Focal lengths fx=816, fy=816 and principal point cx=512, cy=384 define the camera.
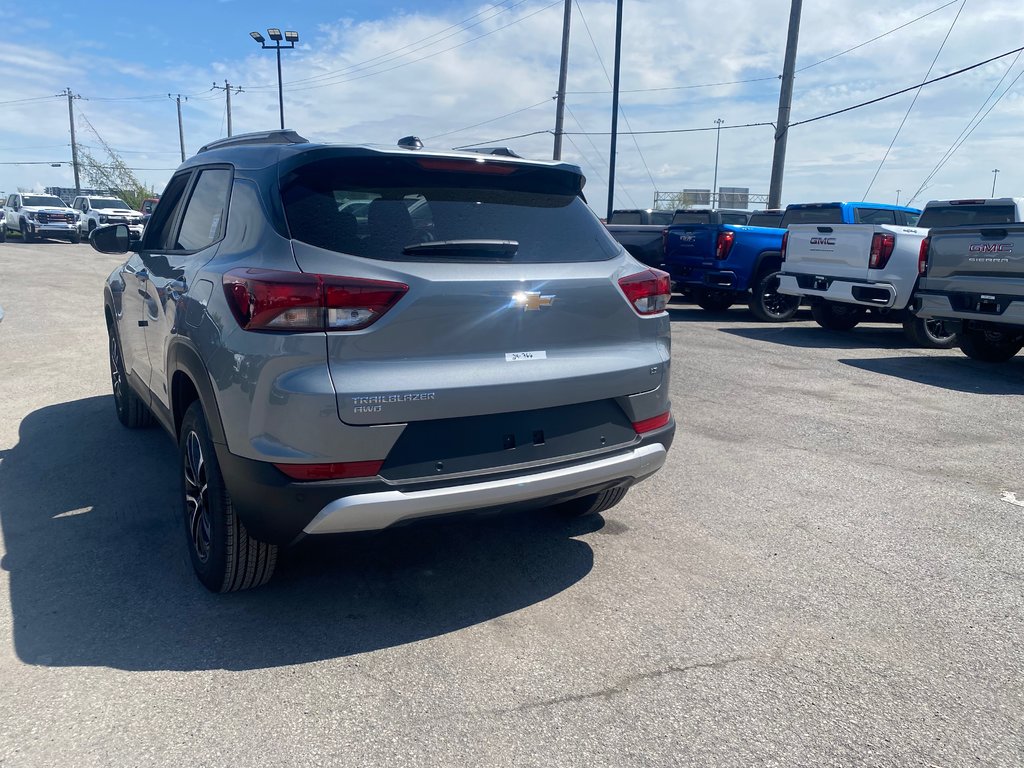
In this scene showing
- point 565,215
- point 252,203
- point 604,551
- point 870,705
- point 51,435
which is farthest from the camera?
point 51,435

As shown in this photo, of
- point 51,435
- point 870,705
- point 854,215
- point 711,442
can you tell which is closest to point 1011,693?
point 870,705

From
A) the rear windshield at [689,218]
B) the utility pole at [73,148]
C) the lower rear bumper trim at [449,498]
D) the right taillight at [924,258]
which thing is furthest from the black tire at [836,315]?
the utility pole at [73,148]

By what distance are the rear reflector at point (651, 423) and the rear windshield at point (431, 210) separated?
74cm

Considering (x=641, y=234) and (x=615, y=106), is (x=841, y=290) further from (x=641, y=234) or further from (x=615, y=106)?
(x=615, y=106)

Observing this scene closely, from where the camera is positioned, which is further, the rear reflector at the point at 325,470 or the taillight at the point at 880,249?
the taillight at the point at 880,249

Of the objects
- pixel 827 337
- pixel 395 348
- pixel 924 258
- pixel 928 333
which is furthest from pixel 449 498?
pixel 827 337

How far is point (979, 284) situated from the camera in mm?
8891

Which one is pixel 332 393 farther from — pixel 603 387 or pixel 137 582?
pixel 137 582

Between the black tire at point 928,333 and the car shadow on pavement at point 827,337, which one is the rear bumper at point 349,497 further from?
the black tire at point 928,333

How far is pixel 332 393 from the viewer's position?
2.82 metres

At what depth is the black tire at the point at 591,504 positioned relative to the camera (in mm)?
4207

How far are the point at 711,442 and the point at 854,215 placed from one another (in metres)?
8.46

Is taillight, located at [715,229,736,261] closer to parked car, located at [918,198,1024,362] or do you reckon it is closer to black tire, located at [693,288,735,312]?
black tire, located at [693,288,735,312]

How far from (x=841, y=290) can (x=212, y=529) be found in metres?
10.2
